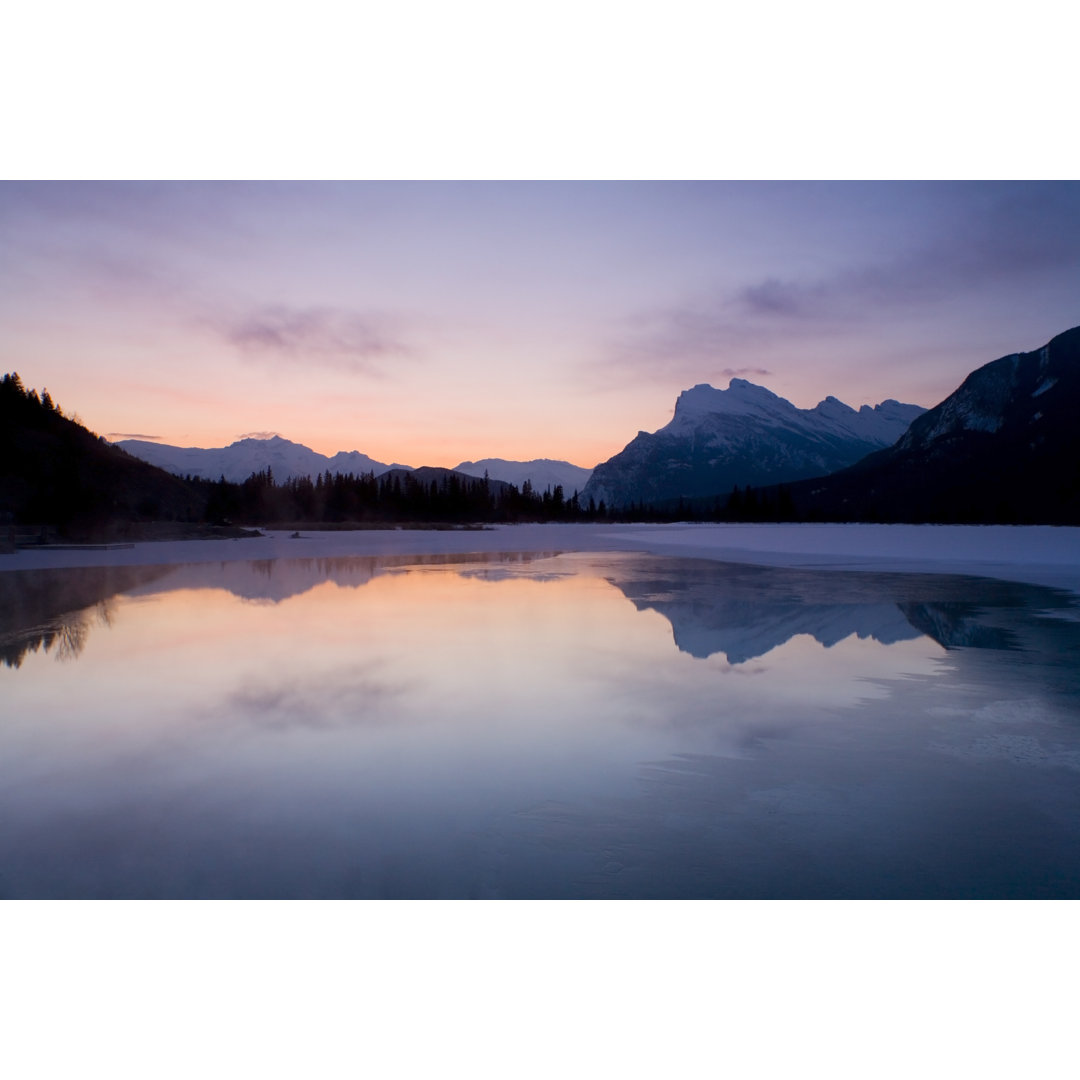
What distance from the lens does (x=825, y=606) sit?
554 inches

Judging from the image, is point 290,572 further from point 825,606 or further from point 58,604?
point 825,606

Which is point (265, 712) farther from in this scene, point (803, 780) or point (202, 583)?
point (202, 583)

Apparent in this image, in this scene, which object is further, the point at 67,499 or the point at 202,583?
the point at 67,499

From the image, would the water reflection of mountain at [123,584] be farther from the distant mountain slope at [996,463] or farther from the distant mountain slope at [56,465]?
the distant mountain slope at [996,463]

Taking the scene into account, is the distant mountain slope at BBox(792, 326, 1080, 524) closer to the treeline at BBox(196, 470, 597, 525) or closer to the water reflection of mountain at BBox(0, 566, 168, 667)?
the treeline at BBox(196, 470, 597, 525)

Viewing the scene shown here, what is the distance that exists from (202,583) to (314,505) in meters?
104

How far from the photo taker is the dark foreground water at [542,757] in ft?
13.8

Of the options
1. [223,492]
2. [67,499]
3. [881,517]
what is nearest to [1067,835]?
[67,499]

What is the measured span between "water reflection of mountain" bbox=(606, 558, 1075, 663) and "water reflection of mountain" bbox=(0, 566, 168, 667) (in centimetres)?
949

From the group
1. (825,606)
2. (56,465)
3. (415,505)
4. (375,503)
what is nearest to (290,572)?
(825,606)

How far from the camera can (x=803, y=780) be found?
17.8 feet

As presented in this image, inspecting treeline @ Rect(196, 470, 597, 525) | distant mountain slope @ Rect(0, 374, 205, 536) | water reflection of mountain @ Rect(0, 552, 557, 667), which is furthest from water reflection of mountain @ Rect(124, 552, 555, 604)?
treeline @ Rect(196, 470, 597, 525)

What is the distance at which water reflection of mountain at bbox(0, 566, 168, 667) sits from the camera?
33.9ft

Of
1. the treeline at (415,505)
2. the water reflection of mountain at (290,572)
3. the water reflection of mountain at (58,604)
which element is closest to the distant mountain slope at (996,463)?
the treeline at (415,505)
